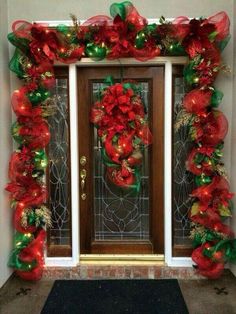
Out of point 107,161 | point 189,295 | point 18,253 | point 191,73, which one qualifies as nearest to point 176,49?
point 191,73

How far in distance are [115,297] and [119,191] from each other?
0.96 metres

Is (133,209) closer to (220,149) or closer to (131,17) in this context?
(220,149)

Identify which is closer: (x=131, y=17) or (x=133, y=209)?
(x=131, y=17)

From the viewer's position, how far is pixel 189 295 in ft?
8.72

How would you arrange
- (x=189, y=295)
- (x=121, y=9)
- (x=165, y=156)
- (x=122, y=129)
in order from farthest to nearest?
(x=165, y=156) < (x=122, y=129) < (x=189, y=295) < (x=121, y=9)

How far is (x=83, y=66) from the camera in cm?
293

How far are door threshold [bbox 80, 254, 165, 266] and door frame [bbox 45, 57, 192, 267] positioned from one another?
66 millimetres

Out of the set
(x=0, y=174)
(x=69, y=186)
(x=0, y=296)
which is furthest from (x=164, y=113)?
(x=0, y=296)

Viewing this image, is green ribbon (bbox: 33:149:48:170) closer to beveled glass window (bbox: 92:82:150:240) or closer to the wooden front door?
the wooden front door

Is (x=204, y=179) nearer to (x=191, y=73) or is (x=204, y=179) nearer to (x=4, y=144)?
(x=191, y=73)

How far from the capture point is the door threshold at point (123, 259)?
301cm

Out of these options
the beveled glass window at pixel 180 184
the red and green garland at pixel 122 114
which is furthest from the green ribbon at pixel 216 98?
the beveled glass window at pixel 180 184

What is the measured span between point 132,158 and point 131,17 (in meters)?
1.23

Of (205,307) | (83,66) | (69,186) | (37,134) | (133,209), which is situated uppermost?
(83,66)
